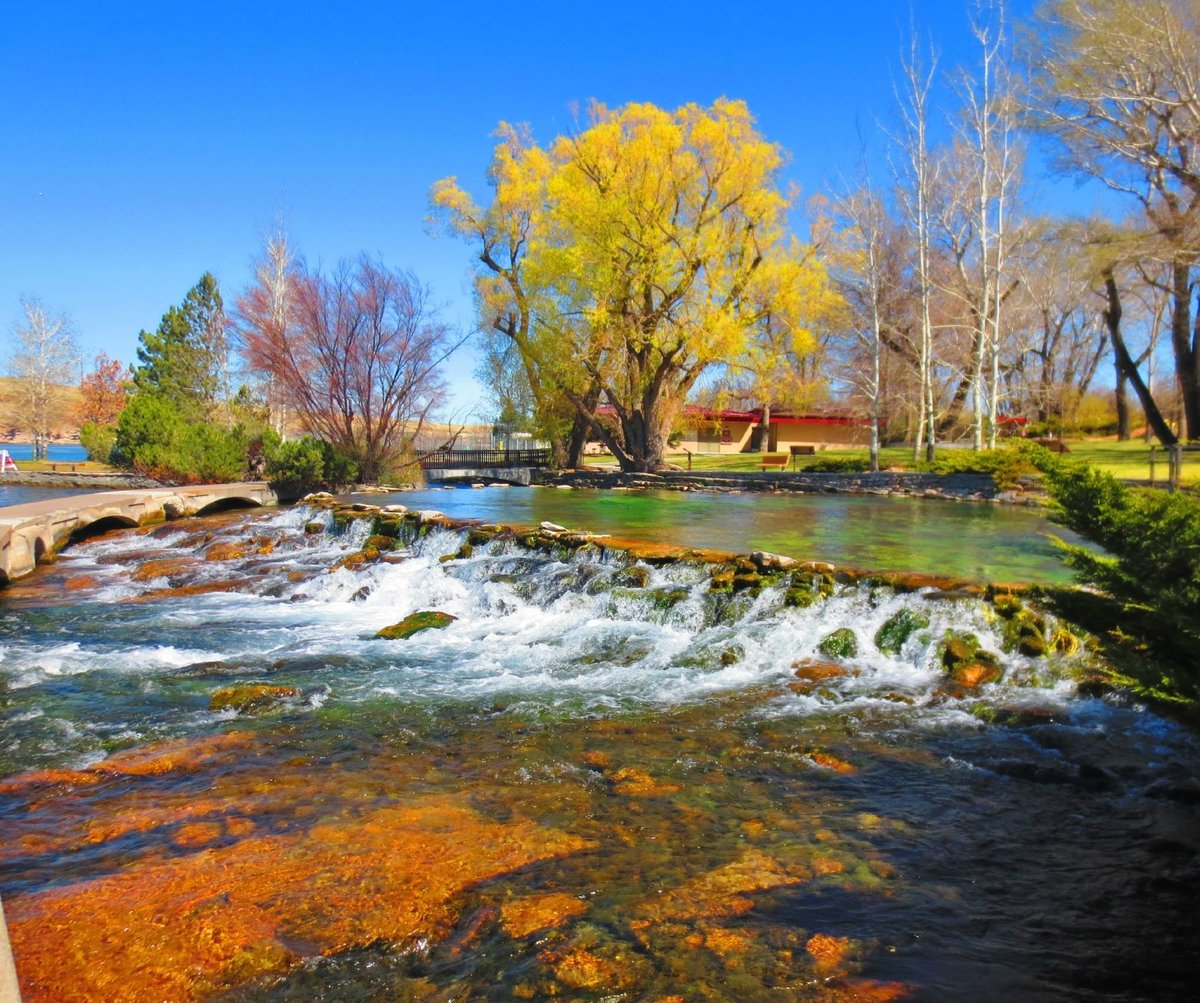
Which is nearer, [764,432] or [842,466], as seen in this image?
[842,466]

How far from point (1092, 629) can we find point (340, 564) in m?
9.62

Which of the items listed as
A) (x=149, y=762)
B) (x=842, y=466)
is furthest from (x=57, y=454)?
(x=149, y=762)

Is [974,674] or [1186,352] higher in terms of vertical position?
[1186,352]

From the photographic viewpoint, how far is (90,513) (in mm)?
14359

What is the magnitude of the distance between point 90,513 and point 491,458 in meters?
22.1

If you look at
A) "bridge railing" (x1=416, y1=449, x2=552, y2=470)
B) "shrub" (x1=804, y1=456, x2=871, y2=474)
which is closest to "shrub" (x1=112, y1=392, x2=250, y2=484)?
"bridge railing" (x1=416, y1=449, x2=552, y2=470)

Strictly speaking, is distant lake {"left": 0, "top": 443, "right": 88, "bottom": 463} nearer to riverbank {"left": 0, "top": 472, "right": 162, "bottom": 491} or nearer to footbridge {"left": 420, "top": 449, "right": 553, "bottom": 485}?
riverbank {"left": 0, "top": 472, "right": 162, "bottom": 491}

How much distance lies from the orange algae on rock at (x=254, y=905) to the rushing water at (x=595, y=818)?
13 mm

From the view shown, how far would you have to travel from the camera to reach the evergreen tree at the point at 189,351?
3900cm

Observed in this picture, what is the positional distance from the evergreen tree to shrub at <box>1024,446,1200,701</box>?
40.0 metres

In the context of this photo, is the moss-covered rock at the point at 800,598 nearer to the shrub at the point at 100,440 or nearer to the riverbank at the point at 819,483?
the riverbank at the point at 819,483

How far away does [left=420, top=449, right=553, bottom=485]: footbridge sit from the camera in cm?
2922

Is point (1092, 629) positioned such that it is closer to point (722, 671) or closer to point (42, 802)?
point (722, 671)

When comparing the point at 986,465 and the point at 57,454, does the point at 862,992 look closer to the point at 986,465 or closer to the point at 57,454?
the point at 986,465
